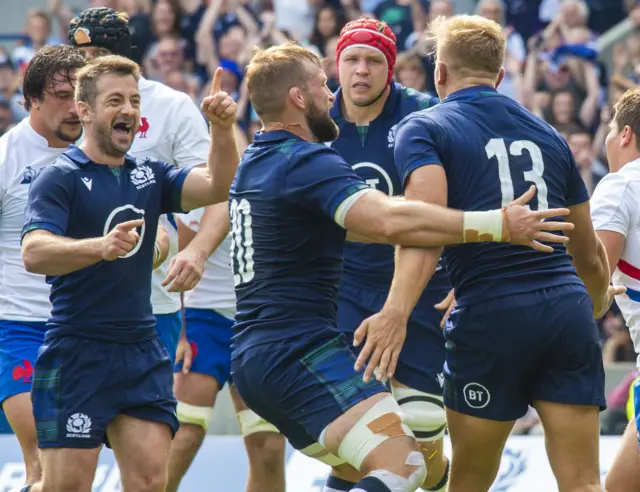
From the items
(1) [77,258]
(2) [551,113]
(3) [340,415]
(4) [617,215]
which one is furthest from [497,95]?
(2) [551,113]

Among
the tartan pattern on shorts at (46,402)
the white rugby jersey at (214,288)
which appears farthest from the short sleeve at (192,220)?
the tartan pattern on shorts at (46,402)

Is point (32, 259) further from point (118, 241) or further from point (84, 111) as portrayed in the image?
point (84, 111)

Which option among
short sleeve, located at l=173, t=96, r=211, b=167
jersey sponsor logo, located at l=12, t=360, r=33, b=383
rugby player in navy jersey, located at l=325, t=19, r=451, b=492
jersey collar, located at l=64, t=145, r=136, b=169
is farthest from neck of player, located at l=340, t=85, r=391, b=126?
jersey sponsor logo, located at l=12, t=360, r=33, b=383

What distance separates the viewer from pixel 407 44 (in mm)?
13367

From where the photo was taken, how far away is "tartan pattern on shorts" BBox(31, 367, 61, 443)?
556cm

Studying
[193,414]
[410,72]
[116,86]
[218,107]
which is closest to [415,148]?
[218,107]

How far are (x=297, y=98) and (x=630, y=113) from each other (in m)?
1.75

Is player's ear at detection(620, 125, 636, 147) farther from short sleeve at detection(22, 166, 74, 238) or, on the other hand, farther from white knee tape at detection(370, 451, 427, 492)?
short sleeve at detection(22, 166, 74, 238)

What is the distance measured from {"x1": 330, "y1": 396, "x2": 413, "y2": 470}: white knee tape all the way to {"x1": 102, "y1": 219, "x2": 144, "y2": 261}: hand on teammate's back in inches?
48.1

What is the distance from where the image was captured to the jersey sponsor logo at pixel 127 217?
5637mm

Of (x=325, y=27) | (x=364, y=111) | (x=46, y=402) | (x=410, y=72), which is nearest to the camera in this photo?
(x=46, y=402)

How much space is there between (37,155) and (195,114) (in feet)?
3.07

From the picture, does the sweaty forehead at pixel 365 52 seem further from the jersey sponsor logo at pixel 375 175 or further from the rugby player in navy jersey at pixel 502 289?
the rugby player in navy jersey at pixel 502 289

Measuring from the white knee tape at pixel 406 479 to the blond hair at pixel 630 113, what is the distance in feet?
6.91
